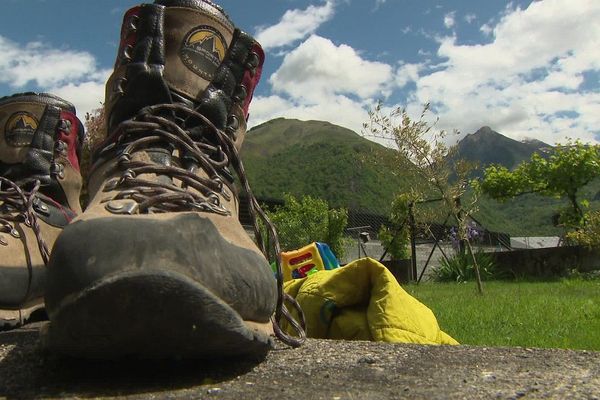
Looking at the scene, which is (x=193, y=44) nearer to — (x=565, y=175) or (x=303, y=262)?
(x=303, y=262)

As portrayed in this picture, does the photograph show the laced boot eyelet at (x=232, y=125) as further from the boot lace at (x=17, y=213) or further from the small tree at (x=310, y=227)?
the small tree at (x=310, y=227)

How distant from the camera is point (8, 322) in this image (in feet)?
5.21

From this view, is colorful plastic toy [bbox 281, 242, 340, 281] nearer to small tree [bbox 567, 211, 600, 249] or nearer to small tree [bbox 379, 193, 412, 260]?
small tree [bbox 567, 211, 600, 249]

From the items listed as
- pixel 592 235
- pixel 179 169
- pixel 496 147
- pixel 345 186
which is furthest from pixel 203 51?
pixel 496 147

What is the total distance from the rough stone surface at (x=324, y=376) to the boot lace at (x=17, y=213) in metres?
0.47

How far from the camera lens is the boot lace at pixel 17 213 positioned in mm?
1593

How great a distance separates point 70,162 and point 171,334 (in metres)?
1.49

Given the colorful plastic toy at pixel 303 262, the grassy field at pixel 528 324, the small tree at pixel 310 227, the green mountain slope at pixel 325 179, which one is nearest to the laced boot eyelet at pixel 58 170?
the colorful plastic toy at pixel 303 262

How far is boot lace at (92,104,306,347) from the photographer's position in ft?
3.52

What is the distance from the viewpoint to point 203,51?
149 centimetres

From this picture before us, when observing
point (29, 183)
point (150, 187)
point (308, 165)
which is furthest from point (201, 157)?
point (308, 165)

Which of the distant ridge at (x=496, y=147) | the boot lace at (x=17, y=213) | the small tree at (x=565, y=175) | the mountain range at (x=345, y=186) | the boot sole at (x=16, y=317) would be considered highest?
the distant ridge at (x=496, y=147)

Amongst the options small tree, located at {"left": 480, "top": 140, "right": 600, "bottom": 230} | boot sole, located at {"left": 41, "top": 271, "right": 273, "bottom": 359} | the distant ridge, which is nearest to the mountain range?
small tree, located at {"left": 480, "top": 140, "right": 600, "bottom": 230}

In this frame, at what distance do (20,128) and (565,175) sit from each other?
1740 cm
